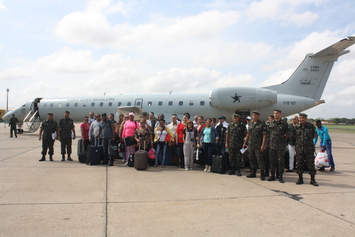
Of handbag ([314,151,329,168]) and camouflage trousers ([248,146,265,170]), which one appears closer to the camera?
camouflage trousers ([248,146,265,170])

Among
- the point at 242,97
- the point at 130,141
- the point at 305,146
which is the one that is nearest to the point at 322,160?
the point at 305,146

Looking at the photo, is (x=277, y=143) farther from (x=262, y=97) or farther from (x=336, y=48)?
(x=336, y=48)

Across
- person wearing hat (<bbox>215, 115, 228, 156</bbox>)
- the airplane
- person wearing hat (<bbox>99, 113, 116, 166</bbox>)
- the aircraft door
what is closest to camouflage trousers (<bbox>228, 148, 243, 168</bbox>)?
person wearing hat (<bbox>215, 115, 228, 156</bbox>)

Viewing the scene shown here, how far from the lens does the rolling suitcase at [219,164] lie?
766cm

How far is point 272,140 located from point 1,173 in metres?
7.40

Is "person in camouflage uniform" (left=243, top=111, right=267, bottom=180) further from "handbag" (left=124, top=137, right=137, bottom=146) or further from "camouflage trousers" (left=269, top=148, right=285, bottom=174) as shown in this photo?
"handbag" (left=124, top=137, right=137, bottom=146)

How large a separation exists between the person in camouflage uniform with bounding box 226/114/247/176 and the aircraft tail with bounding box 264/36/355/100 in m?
10.5

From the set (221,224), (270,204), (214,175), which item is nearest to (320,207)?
(270,204)

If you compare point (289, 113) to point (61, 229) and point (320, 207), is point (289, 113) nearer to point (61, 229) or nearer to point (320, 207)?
point (320, 207)

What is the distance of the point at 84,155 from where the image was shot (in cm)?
923

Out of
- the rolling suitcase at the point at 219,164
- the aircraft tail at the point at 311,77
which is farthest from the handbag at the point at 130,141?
the aircraft tail at the point at 311,77

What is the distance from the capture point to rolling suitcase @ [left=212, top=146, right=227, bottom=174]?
25.1 feet

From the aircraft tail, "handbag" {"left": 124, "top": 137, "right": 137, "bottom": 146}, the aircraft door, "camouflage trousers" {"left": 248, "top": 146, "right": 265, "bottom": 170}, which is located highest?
the aircraft tail

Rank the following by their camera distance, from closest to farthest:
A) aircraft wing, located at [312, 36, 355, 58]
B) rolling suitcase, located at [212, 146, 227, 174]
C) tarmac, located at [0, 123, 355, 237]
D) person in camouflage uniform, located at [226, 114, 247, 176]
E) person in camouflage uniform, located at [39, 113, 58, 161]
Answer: tarmac, located at [0, 123, 355, 237]
person in camouflage uniform, located at [226, 114, 247, 176]
rolling suitcase, located at [212, 146, 227, 174]
person in camouflage uniform, located at [39, 113, 58, 161]
aircraft wing, located at [312, 36, 355, 58]
